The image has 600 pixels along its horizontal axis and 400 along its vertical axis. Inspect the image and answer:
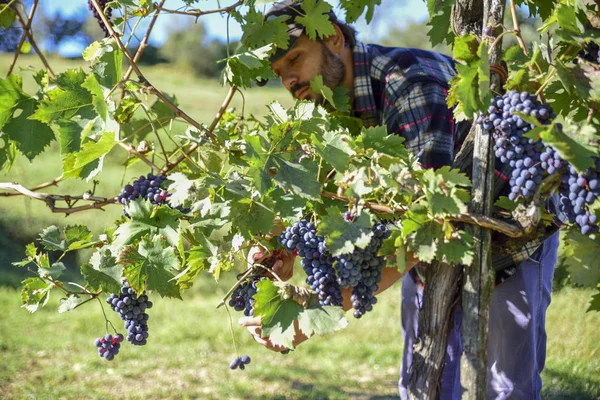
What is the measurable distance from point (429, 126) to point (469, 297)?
539 millimetres

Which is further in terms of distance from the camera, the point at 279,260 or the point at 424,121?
the point at 424,121

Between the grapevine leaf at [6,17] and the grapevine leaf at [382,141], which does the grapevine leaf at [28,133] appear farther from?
the grapevine leaf at [382,141]

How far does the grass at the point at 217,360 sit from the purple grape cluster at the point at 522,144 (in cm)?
276

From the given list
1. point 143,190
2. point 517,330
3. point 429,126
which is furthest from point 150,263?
point 517,330

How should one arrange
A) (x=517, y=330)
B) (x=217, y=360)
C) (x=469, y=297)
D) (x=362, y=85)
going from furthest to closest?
(x=217, y=360) → (x=362, y=85) → (x=517, y=330) → (x=469, y=297)

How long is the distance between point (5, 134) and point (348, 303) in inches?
41.4

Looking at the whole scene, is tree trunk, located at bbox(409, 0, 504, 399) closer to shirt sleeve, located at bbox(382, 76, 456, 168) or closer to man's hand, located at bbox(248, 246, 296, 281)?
shirt sleeve, located at bbox(382, 76, 456, 168)

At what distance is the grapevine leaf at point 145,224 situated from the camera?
1540 mm

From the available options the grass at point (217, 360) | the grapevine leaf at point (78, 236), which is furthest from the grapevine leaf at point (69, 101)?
the grass at point (217, 360)

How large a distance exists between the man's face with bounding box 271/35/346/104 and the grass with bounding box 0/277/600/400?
2.30m

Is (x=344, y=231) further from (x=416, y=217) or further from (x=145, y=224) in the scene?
(x=145, y=224)

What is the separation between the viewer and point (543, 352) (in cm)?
235

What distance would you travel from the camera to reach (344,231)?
1.30 metres

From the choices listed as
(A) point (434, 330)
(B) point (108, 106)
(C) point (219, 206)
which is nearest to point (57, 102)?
(B) point (108, 106)
